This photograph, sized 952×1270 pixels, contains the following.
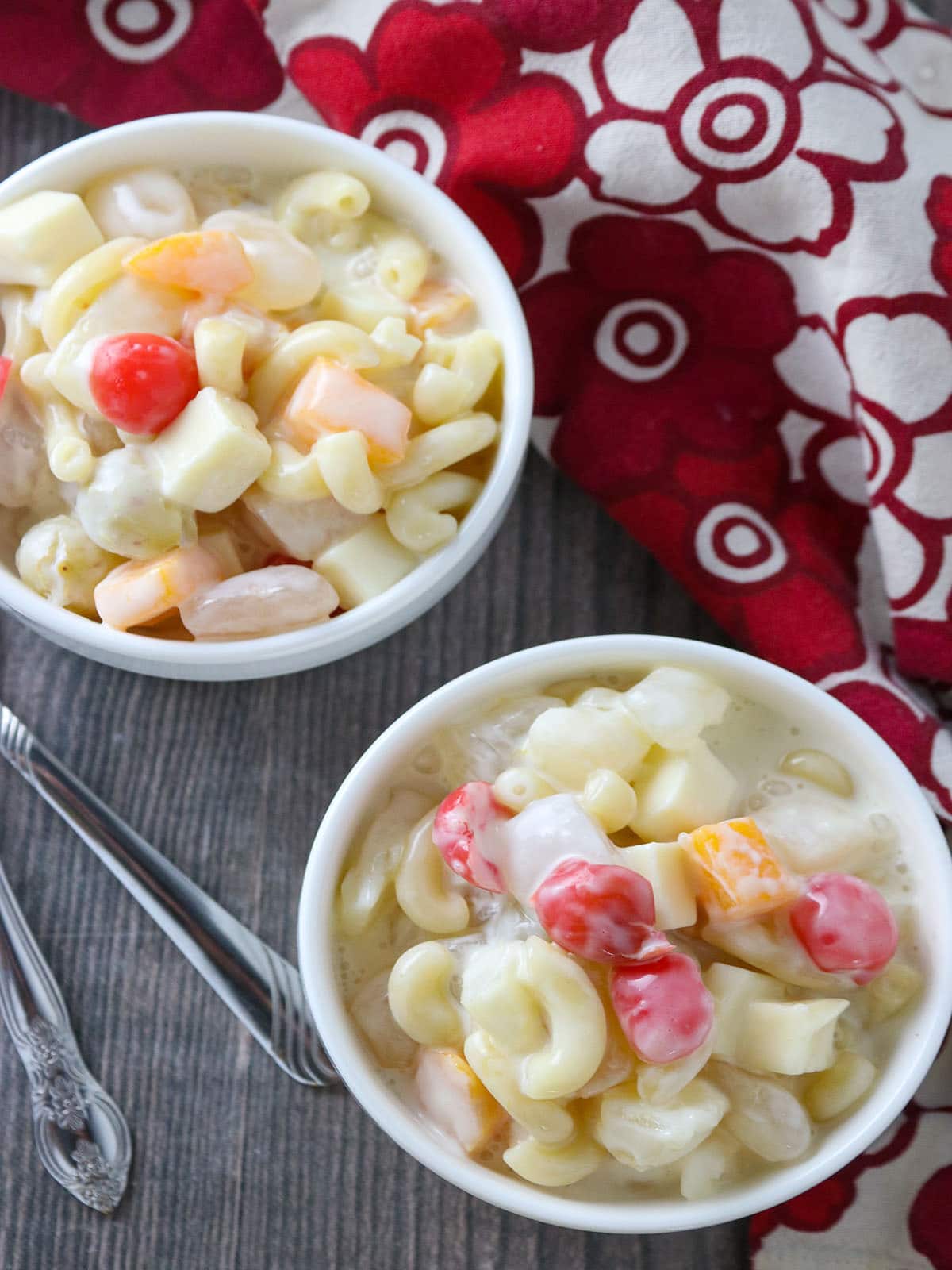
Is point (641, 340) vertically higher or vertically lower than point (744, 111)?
lower

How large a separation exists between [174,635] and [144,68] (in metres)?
0.60

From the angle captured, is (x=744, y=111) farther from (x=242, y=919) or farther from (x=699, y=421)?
(x=242, y=919)

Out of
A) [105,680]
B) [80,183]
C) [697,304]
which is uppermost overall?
[80,183]

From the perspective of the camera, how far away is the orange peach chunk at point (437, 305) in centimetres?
A: 109

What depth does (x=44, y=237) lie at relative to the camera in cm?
102

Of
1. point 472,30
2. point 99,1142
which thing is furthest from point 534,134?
point 99,1142

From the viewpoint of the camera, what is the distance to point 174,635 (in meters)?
1.06

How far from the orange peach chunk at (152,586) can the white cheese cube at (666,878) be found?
0.39 metres

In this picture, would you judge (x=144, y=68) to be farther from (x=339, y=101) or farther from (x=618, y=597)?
(x=618, y=597)

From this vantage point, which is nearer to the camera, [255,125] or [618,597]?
[255,125]

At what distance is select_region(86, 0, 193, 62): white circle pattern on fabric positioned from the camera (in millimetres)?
1256

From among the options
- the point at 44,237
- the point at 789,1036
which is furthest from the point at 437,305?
the point at 789,1036

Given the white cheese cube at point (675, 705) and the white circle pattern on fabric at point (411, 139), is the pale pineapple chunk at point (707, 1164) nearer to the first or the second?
the white cheese cube at point (675, 705)

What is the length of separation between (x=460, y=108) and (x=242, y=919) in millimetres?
786
